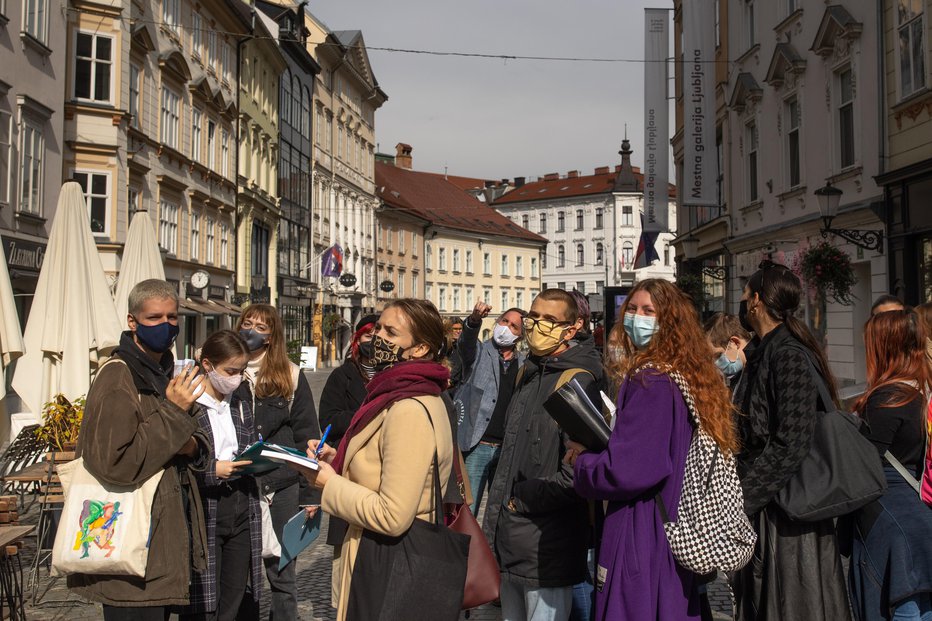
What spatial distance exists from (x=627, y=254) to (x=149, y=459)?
3443 inches

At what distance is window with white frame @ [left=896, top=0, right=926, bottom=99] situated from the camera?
14312 millimetres

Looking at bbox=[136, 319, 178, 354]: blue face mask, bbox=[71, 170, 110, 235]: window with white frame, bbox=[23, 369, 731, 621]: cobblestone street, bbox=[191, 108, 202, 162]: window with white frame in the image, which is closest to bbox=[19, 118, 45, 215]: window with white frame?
bbox=[71, 170, 110, 235]: window with white frame

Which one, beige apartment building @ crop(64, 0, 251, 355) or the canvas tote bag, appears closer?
the canvas tote bag

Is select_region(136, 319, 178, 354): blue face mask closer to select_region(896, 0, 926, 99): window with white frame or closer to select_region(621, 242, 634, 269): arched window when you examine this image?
select_region(896, 0, 926, 99): window with white frame

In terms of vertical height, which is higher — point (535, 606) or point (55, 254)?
point (55, 254)

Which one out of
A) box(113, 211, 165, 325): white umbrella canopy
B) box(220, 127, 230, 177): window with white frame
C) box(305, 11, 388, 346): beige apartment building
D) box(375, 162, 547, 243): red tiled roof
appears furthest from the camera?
box(375, 162, 547, 243): red tiled roof

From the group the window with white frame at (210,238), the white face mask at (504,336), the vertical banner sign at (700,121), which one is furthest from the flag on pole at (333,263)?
the white face mask at (504,336)

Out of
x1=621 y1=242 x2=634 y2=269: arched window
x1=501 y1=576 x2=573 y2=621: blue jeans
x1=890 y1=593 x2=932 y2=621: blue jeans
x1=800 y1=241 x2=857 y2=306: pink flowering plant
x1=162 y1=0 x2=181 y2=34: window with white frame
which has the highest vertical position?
x1=162 y1=0 x2=181 y2=34: window with white frame

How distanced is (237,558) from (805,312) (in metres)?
16.8

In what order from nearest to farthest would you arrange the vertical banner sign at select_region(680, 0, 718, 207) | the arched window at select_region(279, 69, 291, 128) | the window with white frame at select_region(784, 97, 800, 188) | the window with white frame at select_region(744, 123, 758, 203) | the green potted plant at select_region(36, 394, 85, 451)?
the green potted plant at select_region(36, 394, 85, 451) < the window with white frame at select_region(784, 97, 800, 188) < the vertical banner sign at select_region(680, 0, 718, 207) < the window with white frame at select_region(744, 123, 758, 203) < the arched window at select_region(279, 69, 291, 128)

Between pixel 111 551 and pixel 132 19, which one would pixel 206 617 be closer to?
pixel 111 551

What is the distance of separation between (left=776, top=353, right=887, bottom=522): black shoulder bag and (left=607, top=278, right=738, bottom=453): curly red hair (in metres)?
0.46

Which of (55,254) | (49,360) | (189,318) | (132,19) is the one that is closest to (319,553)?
(49,360)

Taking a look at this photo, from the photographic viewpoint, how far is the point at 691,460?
140 inches
